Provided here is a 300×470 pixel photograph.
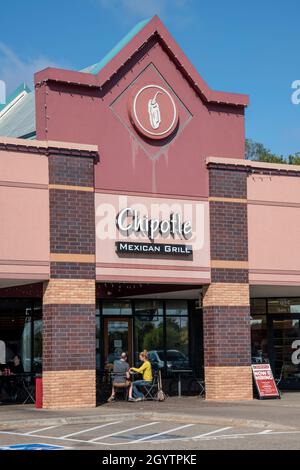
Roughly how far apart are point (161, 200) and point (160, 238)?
113cm

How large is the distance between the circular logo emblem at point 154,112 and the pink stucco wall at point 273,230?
127 inches

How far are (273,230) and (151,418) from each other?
867 centimetres

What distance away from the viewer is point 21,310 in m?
30.9

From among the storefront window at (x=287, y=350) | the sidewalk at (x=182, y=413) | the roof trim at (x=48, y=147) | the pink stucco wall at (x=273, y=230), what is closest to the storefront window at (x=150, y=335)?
the storefront window at (x=287, y=350)

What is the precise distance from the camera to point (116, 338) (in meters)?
33.1

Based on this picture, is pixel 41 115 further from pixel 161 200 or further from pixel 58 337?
pixel 58 337

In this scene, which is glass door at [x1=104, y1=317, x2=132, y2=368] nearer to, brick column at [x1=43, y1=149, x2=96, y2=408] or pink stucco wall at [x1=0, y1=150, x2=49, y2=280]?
brick column at [x1=43, y1=149, x2=96, y2=408]

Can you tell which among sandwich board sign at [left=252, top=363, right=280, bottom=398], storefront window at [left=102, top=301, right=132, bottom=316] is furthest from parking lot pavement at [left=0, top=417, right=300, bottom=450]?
storefront window at [left=102, top=301, right=132, bottom=316]

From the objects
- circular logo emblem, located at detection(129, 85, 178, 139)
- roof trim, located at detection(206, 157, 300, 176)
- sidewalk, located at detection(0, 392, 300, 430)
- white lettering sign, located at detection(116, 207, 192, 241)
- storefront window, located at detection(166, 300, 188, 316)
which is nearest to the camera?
sidewalk, located at detection(0, 392, 300, 430)

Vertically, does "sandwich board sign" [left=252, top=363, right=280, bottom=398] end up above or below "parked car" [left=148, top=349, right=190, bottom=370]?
below

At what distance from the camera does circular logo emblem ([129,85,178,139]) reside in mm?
27234

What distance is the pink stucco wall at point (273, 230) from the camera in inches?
1128

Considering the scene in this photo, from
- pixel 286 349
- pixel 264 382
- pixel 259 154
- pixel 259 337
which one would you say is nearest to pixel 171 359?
pixel 259 337

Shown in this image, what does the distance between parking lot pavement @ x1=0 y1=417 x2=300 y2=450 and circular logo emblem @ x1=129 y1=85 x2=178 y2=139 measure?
30.8 feet
